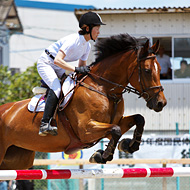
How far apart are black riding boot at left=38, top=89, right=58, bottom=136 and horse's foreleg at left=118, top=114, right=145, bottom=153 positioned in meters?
0.91

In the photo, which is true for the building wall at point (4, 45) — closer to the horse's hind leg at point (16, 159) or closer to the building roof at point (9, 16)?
the building roof at point (9, 16)

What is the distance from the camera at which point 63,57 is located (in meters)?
5.59

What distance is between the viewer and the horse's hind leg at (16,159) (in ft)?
21.0

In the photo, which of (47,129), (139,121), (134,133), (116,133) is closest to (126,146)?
(134,133)

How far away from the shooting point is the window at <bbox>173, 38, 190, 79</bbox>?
13734mm

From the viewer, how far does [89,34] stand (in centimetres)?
566

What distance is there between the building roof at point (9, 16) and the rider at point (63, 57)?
14.3 m

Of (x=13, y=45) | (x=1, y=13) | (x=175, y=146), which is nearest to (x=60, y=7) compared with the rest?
(x=13, y=45)

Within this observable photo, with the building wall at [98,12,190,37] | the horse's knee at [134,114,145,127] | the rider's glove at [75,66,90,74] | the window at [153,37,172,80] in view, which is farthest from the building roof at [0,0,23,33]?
the horse's knee at [134,114,145,127]

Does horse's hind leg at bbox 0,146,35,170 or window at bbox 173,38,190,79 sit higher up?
window at bbox 173,38,190,79

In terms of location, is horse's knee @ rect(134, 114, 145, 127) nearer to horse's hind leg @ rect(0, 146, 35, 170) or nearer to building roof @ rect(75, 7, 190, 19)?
horse's hind leg @ rect(0, 146, 35, 170)

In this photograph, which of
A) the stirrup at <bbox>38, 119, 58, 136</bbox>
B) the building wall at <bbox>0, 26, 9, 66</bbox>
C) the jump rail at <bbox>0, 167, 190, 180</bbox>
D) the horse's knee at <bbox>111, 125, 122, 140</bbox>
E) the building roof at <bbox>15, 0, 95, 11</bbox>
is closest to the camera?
the jump rail at <bbox>0, 167, 190, 180</bbox>

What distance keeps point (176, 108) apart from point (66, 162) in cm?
547

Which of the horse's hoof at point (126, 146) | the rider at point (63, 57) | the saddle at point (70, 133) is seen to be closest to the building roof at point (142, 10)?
the rider at point (63, 57)
